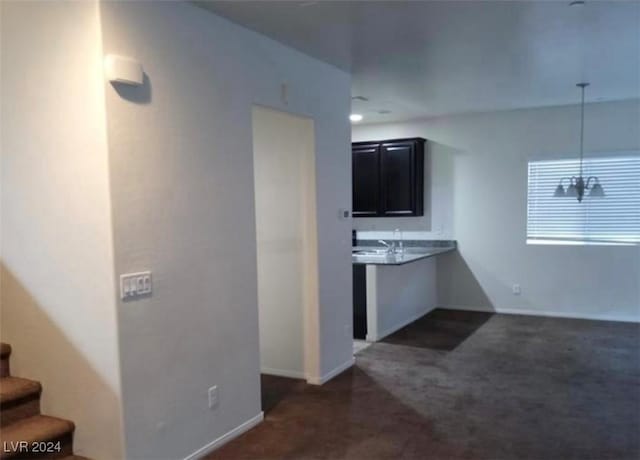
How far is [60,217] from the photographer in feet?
8.55

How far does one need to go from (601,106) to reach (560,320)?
268 centimetres

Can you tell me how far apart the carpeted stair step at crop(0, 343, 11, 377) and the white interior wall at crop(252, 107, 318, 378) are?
2.06 meters

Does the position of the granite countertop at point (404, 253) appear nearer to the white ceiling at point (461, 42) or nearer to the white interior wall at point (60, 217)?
the white ceiling at point (461, 42)

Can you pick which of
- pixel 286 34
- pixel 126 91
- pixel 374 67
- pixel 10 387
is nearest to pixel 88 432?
pixel 10 387

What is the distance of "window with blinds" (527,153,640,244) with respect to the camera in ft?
20.1

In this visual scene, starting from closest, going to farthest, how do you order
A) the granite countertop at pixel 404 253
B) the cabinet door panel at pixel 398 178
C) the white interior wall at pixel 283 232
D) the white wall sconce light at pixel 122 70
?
1. the white wall sconce light at pixel 122 70
2. the white interior wall at pixel 283 232
3. the granite countertop at pixel 404 253
4. the cabinet door panel at pixel 398 178

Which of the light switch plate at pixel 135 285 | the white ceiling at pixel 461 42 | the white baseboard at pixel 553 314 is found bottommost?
the white baseboard at pixel 553 314

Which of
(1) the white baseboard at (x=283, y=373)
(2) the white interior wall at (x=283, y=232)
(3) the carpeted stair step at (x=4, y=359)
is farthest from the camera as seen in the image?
(1) the white baseboard at (x=283, y=373)

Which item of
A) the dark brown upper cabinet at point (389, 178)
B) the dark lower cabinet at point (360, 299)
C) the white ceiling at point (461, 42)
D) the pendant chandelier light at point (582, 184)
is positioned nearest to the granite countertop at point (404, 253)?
the dark lower cabinet at point (360, 299)

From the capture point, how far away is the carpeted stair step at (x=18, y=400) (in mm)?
2664

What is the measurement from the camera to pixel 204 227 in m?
2.97

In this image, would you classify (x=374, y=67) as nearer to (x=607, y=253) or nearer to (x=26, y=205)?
(x=26, y=205)

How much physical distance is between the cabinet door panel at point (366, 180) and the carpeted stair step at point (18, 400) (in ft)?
16.5

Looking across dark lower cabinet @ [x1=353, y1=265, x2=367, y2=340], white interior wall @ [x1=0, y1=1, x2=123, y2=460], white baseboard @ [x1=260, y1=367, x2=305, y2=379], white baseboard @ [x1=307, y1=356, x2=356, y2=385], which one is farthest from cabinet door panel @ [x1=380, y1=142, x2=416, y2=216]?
white interior wall @ [x1=0, y1=1, x2=123, y2=460]
